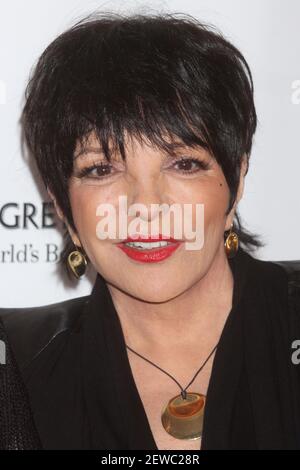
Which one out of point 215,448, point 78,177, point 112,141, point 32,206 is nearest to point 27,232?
point 32,206

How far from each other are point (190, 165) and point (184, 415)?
49cm

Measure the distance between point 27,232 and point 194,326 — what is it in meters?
0.50

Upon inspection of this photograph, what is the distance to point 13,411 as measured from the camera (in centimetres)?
146

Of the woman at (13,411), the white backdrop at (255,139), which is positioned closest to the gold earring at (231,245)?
the white backdrop at (255,139)

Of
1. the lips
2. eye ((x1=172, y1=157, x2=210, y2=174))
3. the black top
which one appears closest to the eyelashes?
eye ((x1=172, y1=157, x2=210, y2=174))

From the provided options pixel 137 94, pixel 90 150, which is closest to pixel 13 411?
pixel 90 150

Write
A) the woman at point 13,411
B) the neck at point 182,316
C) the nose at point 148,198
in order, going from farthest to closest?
the neck at point 182,316 < the nose at point 148,198 < the woman at point 13,411

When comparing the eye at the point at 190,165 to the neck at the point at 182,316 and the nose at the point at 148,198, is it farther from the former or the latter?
the neck at the point at 182,316

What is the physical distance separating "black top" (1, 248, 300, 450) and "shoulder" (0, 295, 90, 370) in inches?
0.5

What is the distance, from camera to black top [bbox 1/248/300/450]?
5.61 feet

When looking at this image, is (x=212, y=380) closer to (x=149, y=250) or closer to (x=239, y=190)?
(x=149, y=250)

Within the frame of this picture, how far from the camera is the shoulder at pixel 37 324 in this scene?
190 cm

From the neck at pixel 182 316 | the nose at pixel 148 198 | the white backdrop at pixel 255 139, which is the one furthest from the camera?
the white backdrop at pixel 255 139
